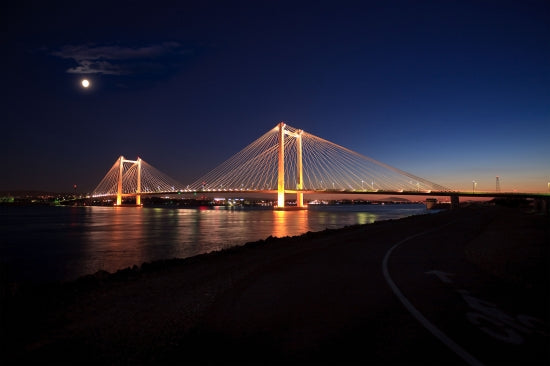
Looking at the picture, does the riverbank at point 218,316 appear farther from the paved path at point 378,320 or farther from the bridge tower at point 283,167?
the bridge tower at point 283,167

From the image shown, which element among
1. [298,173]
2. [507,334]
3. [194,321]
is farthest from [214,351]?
[298,173]

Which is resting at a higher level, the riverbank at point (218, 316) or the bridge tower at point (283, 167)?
the bridge tower at point (283, 167)

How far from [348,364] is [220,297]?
3.01 m

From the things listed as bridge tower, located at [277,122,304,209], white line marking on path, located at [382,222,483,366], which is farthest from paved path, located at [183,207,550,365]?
bridge tower, located at [277,122,304,209]

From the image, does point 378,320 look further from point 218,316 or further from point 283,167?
point 283,167

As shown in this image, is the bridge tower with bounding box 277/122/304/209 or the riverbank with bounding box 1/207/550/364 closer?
the riverbank with bounding box 1/207/550/364

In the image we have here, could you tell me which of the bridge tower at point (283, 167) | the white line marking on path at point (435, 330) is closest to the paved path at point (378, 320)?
the white line marking on path at point (435, 330)

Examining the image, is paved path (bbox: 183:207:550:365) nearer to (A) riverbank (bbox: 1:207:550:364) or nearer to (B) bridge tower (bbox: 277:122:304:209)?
(A) riverbank (bbox: 1:207:550:364)

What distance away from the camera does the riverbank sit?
11.8ft

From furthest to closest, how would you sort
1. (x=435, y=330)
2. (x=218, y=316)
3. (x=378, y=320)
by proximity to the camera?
1. (x=218, y=316)
2. (x=378, y=320)
3. (x=435, y=330)

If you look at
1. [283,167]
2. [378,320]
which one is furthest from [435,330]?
[283,167]

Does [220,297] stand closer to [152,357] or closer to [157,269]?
[152,357]

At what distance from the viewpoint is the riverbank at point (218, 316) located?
3590 mm

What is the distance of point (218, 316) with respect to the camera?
482cm
